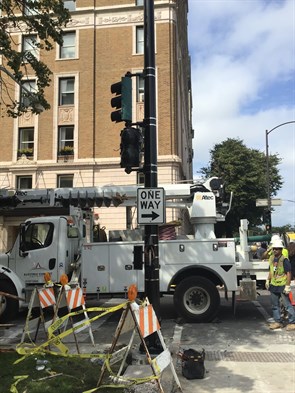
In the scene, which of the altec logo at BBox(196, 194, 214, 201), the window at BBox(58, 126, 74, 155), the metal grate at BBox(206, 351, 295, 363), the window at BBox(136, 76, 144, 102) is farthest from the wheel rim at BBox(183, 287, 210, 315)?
the window at BBox(58, 126, 74, 155)

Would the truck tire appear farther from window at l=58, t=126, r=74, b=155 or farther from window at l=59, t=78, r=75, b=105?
window at l=59, t=78, r=75, b=105

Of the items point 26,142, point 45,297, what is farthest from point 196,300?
point 26,142

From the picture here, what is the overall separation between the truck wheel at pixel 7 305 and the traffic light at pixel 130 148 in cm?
462

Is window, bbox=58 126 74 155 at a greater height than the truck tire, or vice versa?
window, bbox=58 126 74 155

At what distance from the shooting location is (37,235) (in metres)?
10.4

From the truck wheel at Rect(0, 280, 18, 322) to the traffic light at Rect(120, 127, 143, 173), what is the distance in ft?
15.2

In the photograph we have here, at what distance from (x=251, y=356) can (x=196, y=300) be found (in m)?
2.94

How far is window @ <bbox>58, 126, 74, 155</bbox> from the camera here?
28.7 metres

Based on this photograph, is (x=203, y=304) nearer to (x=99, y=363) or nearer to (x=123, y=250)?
(x=123, y=250)

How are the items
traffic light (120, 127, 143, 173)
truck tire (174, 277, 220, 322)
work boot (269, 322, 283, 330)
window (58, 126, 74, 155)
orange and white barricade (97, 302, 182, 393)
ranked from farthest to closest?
1. window (58, 126, 74, 155)
2. truck tire (174, 277, 220, 322)
3. work boot (269, 322, 283, 330)
4. traffic light (120, 127, 143, 173)
5. orange and white barricade (97, 302, 182, 393)

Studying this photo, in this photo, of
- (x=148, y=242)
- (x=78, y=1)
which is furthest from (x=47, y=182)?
(x=148, y=242)

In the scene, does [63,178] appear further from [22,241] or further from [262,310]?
[262,310]

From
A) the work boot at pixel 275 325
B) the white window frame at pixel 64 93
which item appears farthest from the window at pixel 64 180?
the work boot at pixel 275 325

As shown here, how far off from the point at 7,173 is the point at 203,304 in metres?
22.0
